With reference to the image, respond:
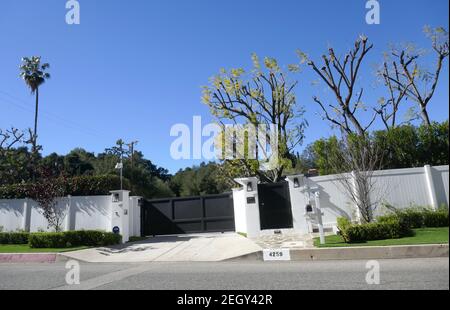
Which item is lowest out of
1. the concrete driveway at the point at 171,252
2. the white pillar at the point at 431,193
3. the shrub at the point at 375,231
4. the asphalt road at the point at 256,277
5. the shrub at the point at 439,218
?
the asphalt road at the point at 256,277

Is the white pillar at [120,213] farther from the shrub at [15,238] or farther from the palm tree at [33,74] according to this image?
the palm tree at [33,74]

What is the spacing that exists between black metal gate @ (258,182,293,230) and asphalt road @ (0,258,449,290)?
5.78m

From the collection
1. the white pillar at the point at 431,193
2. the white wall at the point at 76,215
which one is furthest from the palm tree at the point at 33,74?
the white pillar at the point at 431,193

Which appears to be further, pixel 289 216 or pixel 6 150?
pixel 6 150

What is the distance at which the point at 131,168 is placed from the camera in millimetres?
45469

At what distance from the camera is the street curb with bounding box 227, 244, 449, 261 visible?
784cm

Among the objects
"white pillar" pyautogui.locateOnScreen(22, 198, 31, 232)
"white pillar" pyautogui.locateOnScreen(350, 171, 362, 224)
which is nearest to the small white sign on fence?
"white pillar" pyautogui.locateOnScreen(350, 171, 362, 224)

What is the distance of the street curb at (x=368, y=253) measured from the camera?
784 centimetres

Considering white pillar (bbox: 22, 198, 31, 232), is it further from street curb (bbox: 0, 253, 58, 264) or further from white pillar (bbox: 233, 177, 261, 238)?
white pillar (bbox: 233, 177, 261, 238)

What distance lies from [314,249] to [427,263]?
8.74 feet

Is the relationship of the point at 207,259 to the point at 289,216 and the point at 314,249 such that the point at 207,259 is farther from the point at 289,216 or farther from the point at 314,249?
the point at 289,216

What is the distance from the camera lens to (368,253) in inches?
334

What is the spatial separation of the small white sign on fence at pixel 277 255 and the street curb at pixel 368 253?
0.12 meters
